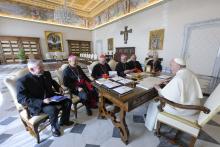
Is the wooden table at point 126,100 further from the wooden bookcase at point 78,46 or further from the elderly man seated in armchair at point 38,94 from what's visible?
the wooden bookcase at point 78,46

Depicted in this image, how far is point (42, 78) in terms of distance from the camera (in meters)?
1.71

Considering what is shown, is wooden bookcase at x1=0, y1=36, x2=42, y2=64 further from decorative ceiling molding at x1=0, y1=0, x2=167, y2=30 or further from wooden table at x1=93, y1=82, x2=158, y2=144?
wooden table at x1=93, y1=82, x2=158, y2=144

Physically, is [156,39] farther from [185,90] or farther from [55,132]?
[55,132]

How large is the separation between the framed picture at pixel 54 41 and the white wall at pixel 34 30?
0.25 meters

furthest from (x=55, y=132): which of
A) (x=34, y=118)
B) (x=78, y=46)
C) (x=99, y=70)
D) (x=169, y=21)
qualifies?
(x=78, y=46)

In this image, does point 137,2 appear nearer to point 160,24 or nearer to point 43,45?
point 160,24

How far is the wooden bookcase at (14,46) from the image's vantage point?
638 centimetres

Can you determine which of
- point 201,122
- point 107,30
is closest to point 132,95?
point 201,122

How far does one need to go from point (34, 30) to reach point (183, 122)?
919 centimetres

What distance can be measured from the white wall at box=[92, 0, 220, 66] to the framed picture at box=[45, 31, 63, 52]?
194 inches

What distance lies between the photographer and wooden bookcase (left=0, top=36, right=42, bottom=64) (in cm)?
638

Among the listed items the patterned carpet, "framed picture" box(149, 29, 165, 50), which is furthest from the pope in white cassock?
"framed picture" box(149, 29, 165, 50)

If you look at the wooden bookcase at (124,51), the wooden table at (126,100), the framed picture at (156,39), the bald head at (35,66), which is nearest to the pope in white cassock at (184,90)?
the wooden table at (126,100)

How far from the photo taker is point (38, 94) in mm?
1628
